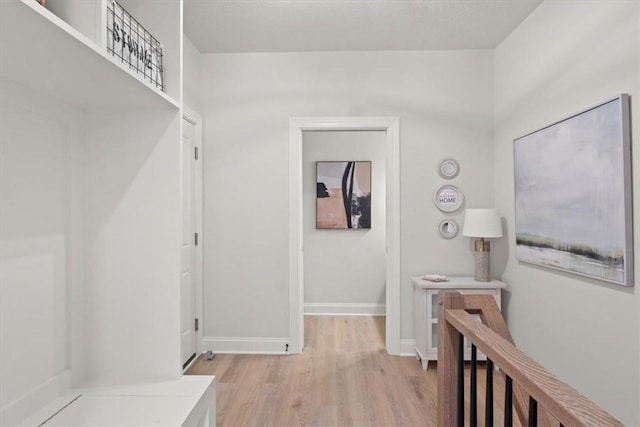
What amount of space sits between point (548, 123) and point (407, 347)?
2.09 m

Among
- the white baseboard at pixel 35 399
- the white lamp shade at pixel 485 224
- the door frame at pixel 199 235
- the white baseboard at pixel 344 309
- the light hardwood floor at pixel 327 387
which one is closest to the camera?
the white baseboard at pixel 35 399

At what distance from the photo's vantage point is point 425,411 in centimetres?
227

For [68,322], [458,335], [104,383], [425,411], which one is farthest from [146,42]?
[425,411]

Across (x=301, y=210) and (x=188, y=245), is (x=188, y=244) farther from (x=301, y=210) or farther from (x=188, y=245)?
(x=301, y=210)

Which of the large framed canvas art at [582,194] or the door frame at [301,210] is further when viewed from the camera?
the door frame at [301,210]

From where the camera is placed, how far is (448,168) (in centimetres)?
322

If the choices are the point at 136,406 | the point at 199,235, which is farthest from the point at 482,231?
the point at 136,406

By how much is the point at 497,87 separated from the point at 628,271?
77.8 inches

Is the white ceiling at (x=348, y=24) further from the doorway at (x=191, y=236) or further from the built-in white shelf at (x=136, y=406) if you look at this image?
the built-in white shelf at (x=136, y=406)

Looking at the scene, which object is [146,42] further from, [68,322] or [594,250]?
[594,250]

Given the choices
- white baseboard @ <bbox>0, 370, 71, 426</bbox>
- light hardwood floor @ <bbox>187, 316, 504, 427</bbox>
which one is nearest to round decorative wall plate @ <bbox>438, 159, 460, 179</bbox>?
light hardwood floor @ <bbox>187, 316, 504, 427</bbox>

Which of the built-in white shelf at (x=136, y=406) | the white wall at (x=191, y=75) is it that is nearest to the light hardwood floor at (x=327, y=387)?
the built-in white shelf at (x=136, y=406)

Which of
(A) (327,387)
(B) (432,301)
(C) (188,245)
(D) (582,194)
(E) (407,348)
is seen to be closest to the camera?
(D) (582,194)

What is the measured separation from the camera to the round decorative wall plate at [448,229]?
10.6ft
